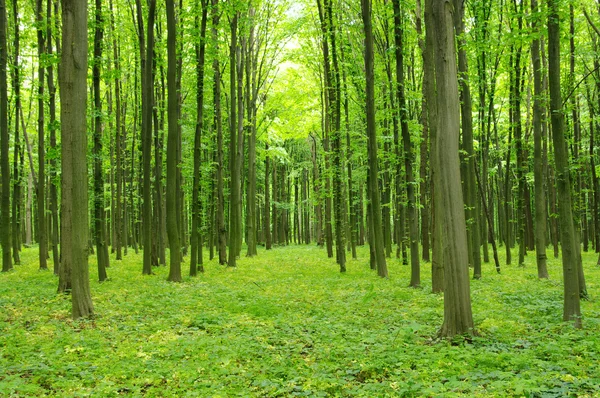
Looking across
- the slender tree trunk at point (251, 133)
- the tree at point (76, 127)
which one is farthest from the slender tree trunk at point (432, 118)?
the slender tree trunk at point (251, 133)

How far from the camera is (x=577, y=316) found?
7.48m

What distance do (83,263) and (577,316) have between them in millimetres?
9623

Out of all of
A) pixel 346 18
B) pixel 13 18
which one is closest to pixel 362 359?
pixel 346 18

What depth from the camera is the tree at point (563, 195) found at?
755 centimetres

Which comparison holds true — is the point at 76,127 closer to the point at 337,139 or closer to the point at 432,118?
the point at 432,118

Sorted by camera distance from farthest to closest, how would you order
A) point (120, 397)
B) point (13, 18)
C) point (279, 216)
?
point (279, 216)
point (13, 18)
point (120, 397)

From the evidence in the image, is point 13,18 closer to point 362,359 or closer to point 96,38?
point 96,38

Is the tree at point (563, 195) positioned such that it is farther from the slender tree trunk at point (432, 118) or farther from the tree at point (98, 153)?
the tree at point (98, 153)

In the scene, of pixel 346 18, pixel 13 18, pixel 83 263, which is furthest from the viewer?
pixel 346 18

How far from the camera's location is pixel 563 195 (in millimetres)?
7801

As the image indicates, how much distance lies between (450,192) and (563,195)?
2.55 m

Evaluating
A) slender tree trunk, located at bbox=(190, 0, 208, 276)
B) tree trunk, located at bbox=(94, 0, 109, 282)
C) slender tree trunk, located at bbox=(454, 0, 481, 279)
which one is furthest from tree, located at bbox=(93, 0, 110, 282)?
slender tree trunk, located at bbox=(454, 0, 481, 279)

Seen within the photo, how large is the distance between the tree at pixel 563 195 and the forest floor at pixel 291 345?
47cm

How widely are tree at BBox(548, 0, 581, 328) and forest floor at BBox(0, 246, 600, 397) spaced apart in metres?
0.47
